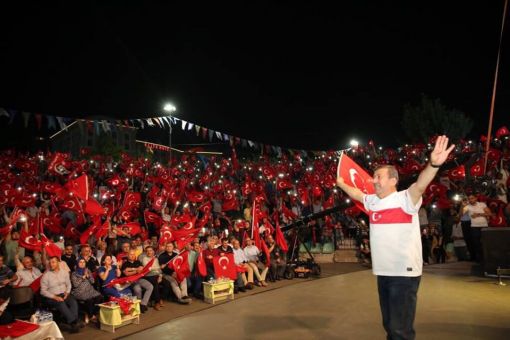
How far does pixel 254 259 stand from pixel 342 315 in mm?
4489

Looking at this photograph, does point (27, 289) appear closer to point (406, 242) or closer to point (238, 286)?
point (238, 286)

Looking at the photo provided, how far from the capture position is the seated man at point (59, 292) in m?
6.57

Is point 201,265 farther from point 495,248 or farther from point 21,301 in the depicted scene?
point 495,248

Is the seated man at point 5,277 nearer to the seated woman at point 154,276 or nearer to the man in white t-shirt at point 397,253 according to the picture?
the seated woman at point 154,276

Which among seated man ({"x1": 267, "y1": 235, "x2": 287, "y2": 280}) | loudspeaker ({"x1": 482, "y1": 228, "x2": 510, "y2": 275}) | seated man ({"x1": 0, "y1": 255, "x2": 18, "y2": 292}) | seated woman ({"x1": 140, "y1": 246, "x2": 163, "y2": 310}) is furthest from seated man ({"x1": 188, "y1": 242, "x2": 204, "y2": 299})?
loudspeaker ({"x1": 482, "y1": 228, "x2": 510, "y2": 275})

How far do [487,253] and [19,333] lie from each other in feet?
28.8

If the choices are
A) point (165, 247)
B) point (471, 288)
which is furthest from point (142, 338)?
point (471, 288)

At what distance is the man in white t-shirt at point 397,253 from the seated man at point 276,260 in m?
7.35

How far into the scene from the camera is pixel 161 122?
20.0 m

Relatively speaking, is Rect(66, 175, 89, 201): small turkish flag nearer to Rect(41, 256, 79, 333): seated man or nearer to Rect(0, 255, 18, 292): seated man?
Rect(41, 256, 79, 333): seated man

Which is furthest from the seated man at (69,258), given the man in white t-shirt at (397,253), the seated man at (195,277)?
the man in white t-shirt at (397,253)

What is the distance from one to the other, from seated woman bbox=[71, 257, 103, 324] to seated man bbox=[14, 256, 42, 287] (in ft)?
2.21

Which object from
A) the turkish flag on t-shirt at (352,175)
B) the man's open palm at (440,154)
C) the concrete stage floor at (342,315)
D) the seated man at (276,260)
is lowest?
the concrete stage floor at (342,315)

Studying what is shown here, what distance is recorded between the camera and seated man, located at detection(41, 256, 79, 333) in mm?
6570
